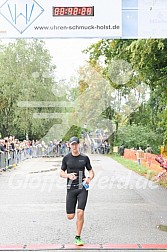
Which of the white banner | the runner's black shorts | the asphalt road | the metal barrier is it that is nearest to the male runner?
the runner's black shorts

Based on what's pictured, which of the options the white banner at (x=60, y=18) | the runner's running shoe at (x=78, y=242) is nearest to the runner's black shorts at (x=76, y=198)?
the runner's running shoe at (x=78, y=242)

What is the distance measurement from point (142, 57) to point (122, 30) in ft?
11.3

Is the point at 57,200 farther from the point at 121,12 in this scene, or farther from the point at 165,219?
the point at 121,12

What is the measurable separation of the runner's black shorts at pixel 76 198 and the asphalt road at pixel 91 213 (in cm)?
55

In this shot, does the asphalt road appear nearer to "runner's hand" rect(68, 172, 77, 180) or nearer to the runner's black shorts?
the runner's black shorts

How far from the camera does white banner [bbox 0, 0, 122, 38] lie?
38.2 ft

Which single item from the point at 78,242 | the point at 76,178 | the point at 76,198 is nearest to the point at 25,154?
the point at 76,198

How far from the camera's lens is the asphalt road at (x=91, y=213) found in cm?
867

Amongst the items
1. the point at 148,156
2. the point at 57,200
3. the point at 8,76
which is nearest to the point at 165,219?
the point at 57,200

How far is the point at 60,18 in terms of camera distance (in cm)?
1177

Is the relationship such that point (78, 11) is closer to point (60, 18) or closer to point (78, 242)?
point (60, 18)

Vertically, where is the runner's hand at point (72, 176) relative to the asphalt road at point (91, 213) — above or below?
above

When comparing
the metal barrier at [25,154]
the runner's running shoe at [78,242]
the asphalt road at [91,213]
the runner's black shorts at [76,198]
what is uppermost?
the runner's black shorts at [76,198]

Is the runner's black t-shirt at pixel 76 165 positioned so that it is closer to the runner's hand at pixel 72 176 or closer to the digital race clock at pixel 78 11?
the runner's hand at pixel 72 176
